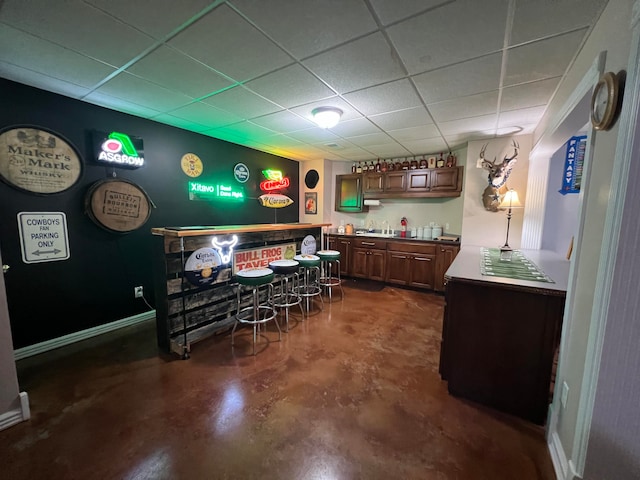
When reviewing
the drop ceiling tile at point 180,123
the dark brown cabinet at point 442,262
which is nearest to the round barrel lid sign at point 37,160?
the drop ceiling tile at point 180,123

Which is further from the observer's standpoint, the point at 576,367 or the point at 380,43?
the point at 380,43

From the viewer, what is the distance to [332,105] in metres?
2.62

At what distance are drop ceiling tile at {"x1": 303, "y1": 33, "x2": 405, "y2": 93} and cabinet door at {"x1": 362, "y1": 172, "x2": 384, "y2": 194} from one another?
2843mm

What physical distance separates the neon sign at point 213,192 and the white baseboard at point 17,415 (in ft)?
8.41

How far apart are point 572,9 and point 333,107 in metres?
1.80

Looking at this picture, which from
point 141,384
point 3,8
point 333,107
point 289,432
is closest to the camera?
point 3,8

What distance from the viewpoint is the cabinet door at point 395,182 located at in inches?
186

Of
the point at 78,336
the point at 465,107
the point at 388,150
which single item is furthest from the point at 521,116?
the point at 78,336

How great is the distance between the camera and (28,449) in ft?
4.73

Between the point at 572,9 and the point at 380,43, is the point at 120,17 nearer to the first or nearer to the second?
the point at 380,43

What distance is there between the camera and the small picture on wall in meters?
5.43

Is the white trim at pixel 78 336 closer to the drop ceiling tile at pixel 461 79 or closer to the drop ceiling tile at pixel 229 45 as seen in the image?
the drop ceiling tile at pixel 229 45

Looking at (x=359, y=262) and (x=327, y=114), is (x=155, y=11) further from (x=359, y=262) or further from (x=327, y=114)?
(x=359, y=262)

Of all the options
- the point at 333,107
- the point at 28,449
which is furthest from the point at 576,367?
the point at 28,449
